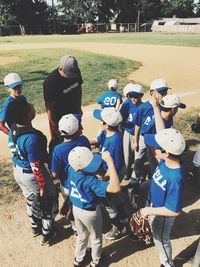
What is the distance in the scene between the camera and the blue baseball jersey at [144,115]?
5.51 meters

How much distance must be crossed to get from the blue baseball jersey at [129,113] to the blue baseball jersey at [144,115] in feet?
1.44

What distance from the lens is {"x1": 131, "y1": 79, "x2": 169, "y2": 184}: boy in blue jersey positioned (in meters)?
5.48

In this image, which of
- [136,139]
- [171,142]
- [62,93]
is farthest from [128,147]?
[171,142]

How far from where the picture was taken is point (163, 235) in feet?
13.3

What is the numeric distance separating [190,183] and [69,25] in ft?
185

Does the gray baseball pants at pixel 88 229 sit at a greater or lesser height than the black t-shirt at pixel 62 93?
lesser

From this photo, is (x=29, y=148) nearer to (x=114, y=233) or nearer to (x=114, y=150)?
(x=114, y=150)

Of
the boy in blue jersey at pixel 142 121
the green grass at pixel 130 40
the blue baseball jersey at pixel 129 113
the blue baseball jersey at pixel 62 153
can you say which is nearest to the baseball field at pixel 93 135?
the boy in blue jersey at pixel 142 121

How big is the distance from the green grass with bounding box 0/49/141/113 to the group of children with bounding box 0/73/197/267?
6077mm

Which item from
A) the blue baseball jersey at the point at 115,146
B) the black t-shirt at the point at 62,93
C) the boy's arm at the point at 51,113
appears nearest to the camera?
the blue baseball jersey at the point at 115,146

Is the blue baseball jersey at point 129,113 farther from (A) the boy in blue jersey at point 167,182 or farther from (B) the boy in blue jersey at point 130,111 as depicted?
(A) the boy in blue jersey at point 167,182

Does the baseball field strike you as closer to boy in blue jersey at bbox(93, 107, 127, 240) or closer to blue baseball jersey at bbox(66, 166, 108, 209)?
boy in blue jersey at bbox(93, 107, 127, 240)

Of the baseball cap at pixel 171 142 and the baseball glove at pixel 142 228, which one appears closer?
the baseball cap at pixel 171 142

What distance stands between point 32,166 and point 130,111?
2.50m
